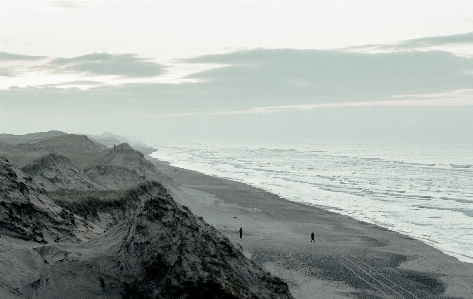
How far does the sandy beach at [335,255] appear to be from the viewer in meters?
21.3

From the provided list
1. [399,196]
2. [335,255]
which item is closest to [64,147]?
[399,196]

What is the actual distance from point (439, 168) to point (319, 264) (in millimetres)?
76364

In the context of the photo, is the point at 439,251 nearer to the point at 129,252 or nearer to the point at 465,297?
the point at 465,297

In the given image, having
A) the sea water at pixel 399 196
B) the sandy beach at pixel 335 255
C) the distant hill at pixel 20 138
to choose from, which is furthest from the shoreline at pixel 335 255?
the distant hill at pixel 20 138

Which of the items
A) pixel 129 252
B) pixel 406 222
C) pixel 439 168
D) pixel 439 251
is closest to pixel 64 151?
pixel 406 222

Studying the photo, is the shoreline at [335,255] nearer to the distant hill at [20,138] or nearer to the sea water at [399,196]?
the sea water at [399,196]

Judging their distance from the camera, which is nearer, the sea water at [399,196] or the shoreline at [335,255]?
the shoreline at [335,255]

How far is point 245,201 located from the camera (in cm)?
4800

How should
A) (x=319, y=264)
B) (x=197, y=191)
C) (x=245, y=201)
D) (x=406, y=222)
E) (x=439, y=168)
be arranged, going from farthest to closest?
(x=439, y=168), (x=197, y=191), (x=245, y=201), (x=406, y=222), (x=319, y=264)

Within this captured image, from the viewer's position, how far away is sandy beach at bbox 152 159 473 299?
21344mm

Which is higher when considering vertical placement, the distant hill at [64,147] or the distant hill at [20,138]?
the distant hill at [20,138]

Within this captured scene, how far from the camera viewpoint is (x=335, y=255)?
27.3 metres

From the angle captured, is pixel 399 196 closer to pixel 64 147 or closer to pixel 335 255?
pixel 335 255

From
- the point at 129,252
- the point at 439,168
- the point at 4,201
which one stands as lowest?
the point at 439,168
